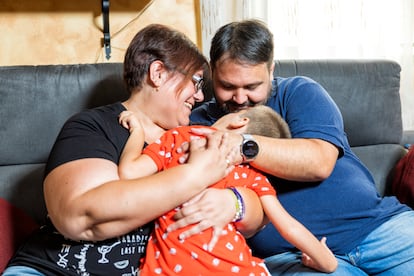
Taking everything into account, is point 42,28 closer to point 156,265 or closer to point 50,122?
point 50,122

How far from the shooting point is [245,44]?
1.63m

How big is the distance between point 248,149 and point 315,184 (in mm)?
359

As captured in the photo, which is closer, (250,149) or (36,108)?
(250,149)

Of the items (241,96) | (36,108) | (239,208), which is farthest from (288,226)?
(36,108)

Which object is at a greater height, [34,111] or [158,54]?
[158,54]

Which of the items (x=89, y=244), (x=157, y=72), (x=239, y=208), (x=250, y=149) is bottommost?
(x=89, y=244)

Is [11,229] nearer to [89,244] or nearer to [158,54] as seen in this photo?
[89,244]

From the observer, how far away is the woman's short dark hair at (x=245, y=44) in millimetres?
1621

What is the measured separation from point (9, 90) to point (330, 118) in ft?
3.81

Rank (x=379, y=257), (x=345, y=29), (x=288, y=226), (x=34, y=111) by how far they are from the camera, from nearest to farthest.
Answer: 1. (x=288, y=226)
2. (x=379, y=257)
3. (x=34, y=111)
4. (x=345, y=29)

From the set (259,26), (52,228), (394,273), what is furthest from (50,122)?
(394,273)

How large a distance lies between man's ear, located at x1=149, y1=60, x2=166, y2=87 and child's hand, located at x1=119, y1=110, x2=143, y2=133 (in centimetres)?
12

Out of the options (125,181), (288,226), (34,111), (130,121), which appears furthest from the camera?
(34,111)

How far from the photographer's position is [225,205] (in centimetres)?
124
